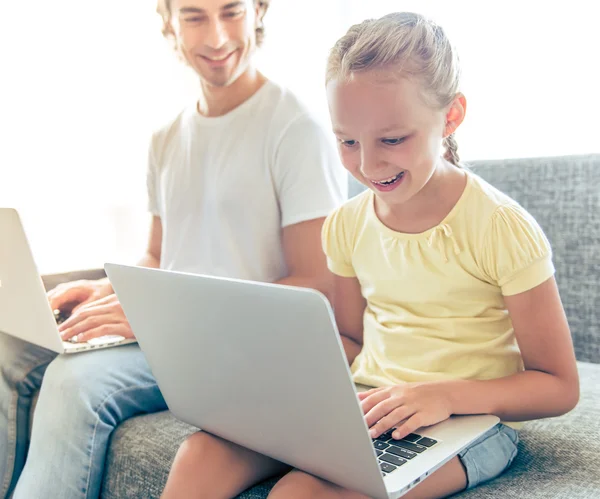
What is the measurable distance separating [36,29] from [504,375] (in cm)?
171

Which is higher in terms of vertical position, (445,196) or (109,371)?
(445,196)

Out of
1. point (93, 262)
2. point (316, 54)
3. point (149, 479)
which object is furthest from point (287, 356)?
point (316, 54)

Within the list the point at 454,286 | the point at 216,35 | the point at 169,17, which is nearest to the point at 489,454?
the point at 454,286

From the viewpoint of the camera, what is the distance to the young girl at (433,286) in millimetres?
825

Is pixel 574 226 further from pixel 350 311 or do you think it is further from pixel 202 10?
pixel 202 10

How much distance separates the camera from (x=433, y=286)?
3.10ft

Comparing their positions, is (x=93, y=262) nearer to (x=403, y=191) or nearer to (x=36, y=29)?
Result: (x=36, y=29)

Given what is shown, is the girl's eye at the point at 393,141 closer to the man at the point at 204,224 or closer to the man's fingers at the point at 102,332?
the man at the point at 204,224

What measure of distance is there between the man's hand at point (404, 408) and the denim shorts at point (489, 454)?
0.25ft

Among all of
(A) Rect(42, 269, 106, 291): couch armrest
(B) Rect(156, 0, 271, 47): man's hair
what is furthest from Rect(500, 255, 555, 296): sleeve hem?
(A) Rect(42, 269, 106, 291): couch armrest

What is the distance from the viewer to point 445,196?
953 mm

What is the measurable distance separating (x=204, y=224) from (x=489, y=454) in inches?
29.1

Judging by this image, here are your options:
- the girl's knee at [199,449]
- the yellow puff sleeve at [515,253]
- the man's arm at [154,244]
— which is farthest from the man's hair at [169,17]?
the girl's knee at [199,449]

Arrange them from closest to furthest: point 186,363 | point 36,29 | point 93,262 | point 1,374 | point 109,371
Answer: point 186,363 → point 109,371 → point 1,374 → point 36,29 → point 93,262
